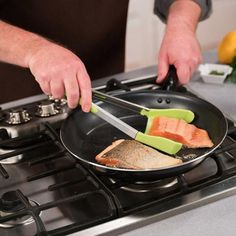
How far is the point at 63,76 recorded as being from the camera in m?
0.83

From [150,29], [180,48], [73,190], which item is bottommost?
[150,29]

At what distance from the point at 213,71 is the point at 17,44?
0.48m

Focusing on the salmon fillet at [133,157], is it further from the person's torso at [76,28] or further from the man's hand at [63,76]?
the person's torso at [76,28]

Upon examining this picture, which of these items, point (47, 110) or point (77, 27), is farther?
point (77, 27)

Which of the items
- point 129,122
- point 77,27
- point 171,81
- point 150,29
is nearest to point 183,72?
point 171,81

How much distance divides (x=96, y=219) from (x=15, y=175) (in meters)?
0.21

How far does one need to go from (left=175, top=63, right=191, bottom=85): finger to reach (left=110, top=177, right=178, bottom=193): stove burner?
11.9 inches

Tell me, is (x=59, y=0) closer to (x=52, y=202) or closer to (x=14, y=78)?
(x=14, y=78)

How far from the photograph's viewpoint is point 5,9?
1.20 meters

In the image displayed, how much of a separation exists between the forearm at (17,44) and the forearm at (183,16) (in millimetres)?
337

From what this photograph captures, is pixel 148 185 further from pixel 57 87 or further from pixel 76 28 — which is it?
pixel 76 28

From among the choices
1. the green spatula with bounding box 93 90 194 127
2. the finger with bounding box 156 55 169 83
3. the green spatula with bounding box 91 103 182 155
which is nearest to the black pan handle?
the finger with bounding box 156 55 169 83

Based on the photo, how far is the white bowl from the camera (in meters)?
1.13

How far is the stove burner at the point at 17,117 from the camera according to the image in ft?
3.05
